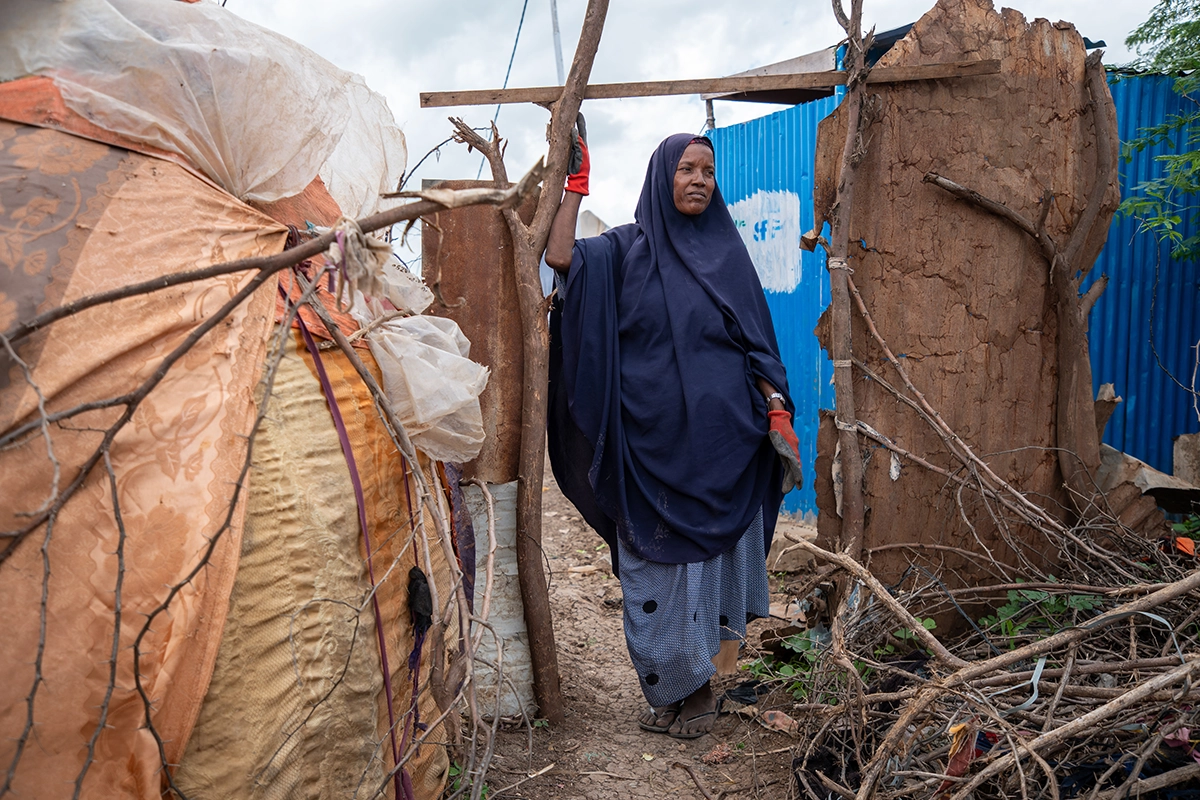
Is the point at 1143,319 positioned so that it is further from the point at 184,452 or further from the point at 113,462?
the point at 113,462

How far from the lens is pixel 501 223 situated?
2.96m

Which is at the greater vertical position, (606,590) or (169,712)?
(169,712)

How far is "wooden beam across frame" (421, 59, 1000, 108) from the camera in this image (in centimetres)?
302

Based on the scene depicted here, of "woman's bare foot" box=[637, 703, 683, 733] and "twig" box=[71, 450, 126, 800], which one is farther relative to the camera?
"woman's bare foot" box=[637, 703, 683, 733]

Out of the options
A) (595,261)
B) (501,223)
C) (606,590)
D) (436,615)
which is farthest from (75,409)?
(606,590)

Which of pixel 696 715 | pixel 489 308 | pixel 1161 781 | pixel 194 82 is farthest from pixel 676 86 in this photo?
pixel 1161 781

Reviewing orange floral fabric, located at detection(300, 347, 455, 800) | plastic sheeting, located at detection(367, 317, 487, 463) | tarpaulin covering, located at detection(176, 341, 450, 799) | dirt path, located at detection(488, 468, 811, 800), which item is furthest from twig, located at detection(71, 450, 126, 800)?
dirt path, located at detection(488, 468, 811, 800)

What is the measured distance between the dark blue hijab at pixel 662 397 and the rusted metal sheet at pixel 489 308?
0.72 feet

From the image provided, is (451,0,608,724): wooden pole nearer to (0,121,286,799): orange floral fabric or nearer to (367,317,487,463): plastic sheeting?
(367,317,487,463): plastic sheeting

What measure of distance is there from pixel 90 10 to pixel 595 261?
1.81m

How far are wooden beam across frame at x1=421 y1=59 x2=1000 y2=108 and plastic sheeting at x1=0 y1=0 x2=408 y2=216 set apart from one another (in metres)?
1.14

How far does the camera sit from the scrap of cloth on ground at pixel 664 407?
304cm

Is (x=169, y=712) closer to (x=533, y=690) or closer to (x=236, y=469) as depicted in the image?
(x=236, y=469)

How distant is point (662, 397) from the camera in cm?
306
